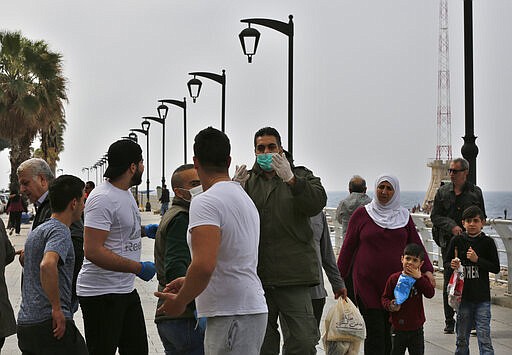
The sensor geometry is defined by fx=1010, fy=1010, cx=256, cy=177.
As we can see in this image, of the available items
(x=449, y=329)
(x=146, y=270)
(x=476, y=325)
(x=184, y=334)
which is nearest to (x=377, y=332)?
(x=476, y=325)

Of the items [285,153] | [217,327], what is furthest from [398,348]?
[217,327]

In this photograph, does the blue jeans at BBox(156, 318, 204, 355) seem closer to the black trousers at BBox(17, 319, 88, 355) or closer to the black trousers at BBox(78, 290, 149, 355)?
the black trousers at BBox(17, 319, 88, 355)

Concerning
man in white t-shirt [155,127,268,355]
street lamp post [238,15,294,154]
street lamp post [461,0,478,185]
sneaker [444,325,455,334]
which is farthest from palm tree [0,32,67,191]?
man in white t-shirt [155,127,268,355]

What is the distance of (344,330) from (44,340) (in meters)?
2.52

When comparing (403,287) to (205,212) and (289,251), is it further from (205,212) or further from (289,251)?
(205,212)

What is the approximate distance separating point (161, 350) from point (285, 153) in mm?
3245

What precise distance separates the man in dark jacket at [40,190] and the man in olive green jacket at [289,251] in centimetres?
107

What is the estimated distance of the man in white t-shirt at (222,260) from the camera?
4.54 m

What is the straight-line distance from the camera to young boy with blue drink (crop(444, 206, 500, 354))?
26.6 feet

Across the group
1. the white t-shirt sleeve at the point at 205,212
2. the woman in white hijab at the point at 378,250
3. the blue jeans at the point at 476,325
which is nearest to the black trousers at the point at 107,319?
the white t-shirt sleeve at the point at 205,212

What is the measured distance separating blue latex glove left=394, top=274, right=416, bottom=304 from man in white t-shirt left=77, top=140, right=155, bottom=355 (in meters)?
2.06

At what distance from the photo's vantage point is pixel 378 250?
311 inches

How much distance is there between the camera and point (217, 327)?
4.73 m

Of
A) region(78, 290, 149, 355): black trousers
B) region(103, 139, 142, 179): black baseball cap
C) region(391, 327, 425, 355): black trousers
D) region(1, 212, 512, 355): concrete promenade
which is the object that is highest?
region(103, 139, 142, 179): black baseball cap
